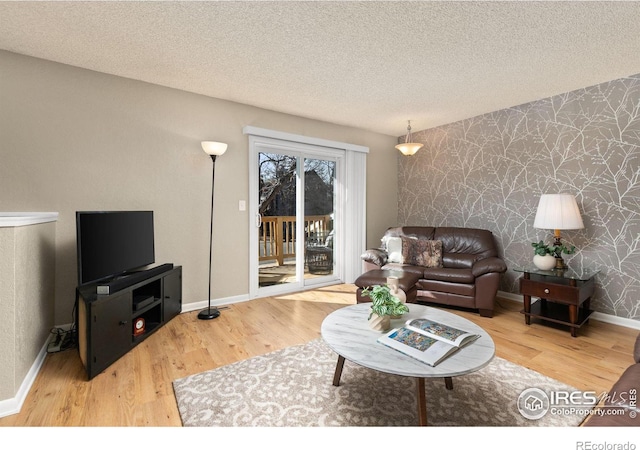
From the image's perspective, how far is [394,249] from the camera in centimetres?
395

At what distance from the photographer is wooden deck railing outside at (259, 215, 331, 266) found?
4.01 metres

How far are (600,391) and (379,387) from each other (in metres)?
1.38

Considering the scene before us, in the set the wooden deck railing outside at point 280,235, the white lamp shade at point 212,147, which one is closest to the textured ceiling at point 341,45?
the white lamp shade at point 212,147

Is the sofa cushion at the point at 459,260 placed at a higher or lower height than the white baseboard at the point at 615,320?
higher

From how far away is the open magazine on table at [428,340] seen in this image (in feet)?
4.77

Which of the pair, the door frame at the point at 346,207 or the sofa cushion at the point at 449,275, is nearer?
the sofa cushion at the point at 449,275

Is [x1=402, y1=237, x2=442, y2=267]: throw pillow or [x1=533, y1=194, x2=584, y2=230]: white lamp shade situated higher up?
[x1=533, y1=194, x2=584, y2=230]: white lamp shade

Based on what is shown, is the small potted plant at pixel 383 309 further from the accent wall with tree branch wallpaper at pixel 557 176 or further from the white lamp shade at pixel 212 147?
the accent wall with tree branch wallpaper at pixel 557 176

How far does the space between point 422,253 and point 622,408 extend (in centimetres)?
269

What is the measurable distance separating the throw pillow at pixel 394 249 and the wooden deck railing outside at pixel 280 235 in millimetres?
1114

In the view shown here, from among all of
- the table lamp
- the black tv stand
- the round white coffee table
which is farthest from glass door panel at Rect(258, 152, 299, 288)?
the table lamp

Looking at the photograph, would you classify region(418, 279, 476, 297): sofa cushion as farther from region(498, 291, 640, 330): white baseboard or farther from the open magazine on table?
the open magazine on table

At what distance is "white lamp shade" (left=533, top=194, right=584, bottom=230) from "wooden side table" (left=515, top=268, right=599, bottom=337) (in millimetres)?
478

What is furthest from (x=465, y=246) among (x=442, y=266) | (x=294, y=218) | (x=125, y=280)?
(x=125, y=280)
